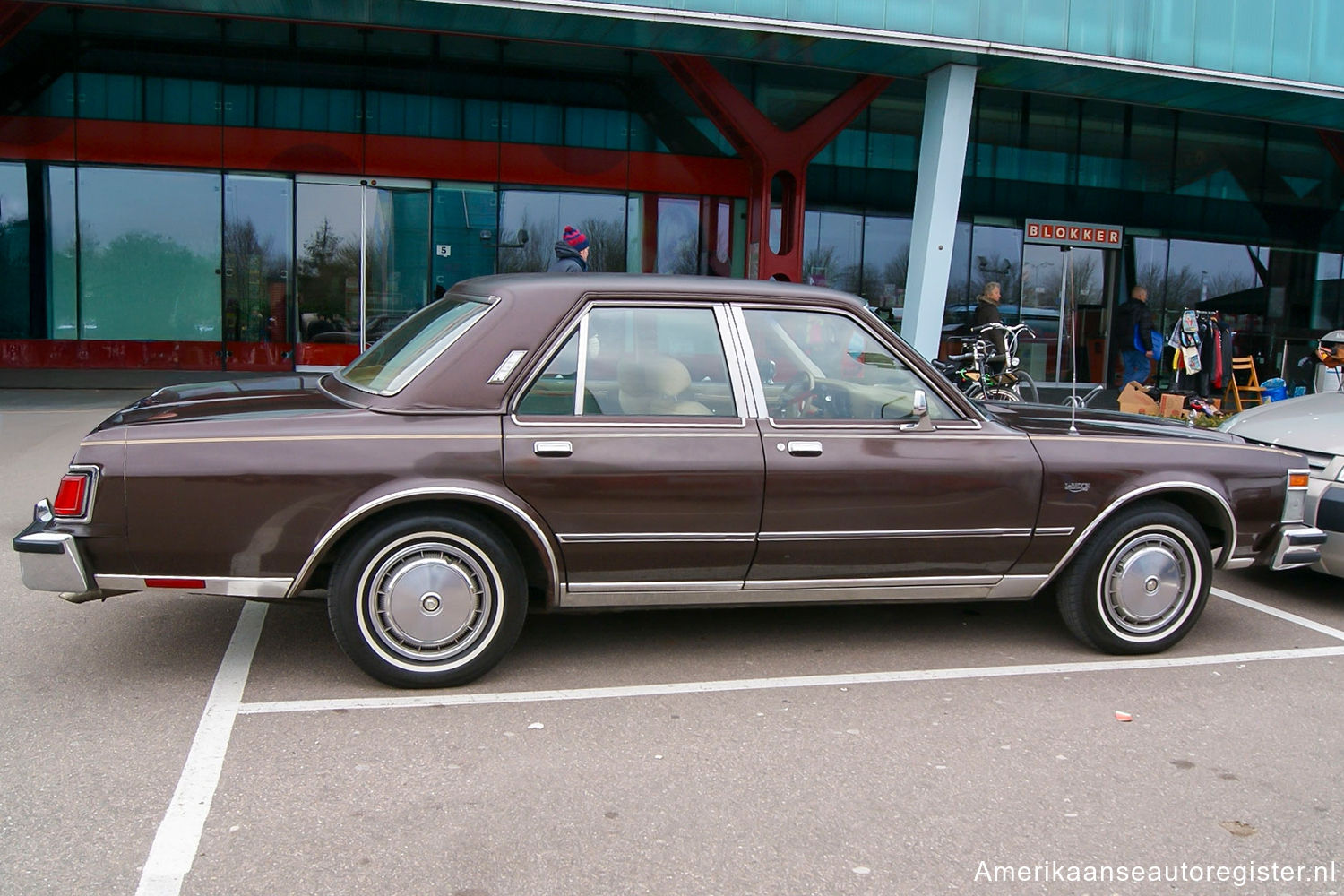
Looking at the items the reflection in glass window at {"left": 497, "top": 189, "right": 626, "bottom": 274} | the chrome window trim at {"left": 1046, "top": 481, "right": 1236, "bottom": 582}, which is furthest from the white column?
the chrome window trim at {"left": 1046, "top": 481, "right": 1236, "bottom": 582}

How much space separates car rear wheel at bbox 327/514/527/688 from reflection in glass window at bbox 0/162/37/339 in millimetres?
15648

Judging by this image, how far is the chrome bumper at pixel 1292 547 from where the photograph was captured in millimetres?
5051

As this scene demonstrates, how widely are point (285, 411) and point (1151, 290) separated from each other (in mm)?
19137

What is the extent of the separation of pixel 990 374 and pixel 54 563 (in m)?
10.3

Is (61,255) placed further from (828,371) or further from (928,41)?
(828,371)

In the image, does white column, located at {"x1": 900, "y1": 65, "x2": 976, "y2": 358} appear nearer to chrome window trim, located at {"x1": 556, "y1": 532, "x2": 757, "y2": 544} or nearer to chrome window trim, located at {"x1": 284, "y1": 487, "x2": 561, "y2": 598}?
chrome window trim, located at {"x1": 556, "y1": 532, "x2": 757, "y2": 544}

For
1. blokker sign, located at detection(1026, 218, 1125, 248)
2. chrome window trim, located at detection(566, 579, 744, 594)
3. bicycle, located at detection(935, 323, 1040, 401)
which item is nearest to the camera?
chrome window trim, located at detection(566, 579, 744, 594)

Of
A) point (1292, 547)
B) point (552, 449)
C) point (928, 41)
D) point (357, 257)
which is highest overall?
point (928, 41)

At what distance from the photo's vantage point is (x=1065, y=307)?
1966 centimetres

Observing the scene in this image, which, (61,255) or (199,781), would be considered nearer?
(199,781)

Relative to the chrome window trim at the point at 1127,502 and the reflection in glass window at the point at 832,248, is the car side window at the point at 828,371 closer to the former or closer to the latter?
the chrome window trim at the point at 1127,502

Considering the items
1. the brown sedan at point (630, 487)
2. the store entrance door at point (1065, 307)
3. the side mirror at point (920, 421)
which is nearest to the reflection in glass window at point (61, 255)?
the brown sedan at point (630, 487)

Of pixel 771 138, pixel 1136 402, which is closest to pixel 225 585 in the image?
pixel 1136 402

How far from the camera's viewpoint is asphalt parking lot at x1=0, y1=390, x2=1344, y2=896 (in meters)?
3.02
